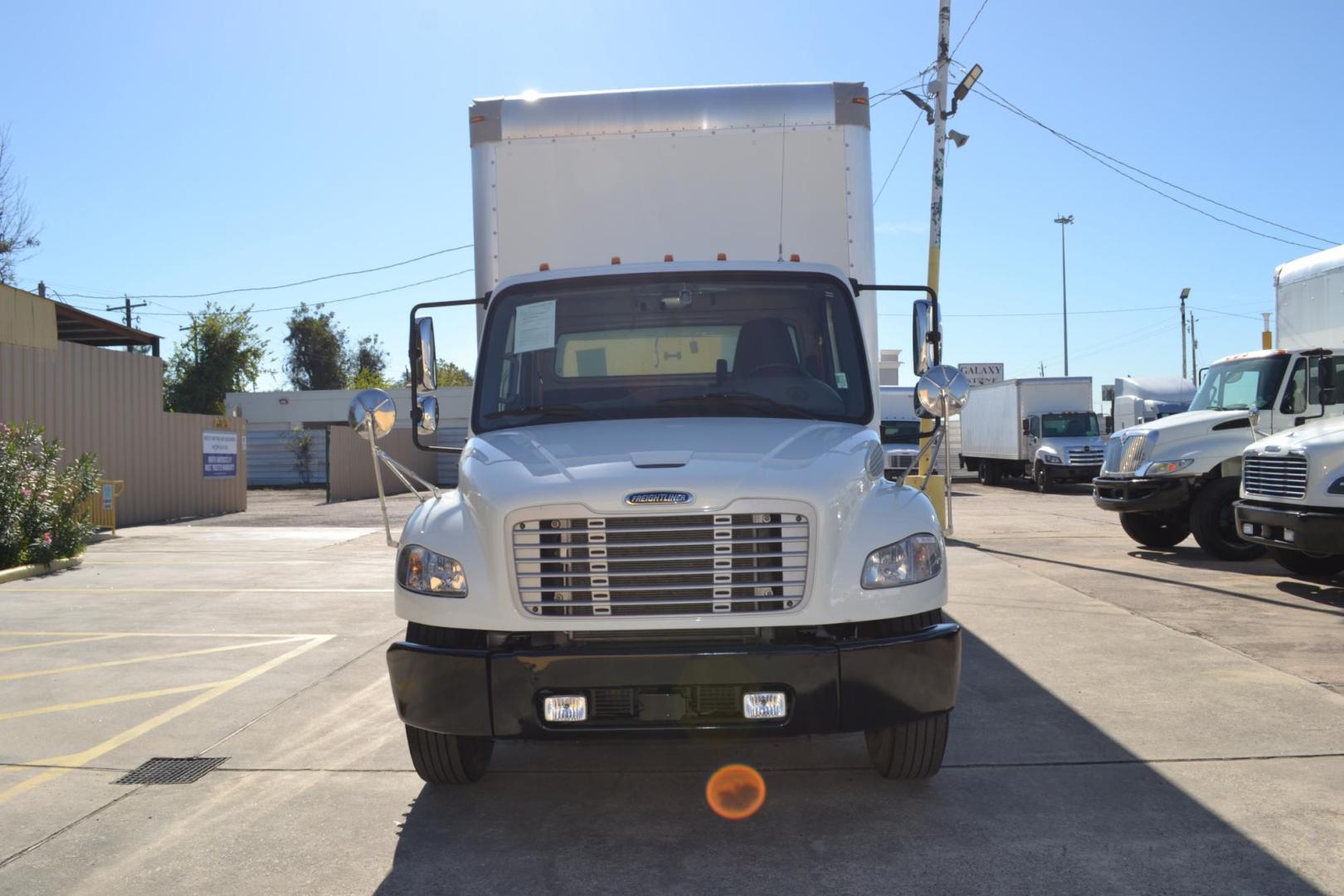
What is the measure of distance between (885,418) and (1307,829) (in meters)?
21.8

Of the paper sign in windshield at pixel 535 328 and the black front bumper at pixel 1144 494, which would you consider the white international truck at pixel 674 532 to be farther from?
the black front bumper at pixel 1144 494

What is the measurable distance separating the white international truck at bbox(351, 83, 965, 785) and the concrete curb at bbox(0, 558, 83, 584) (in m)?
8.66

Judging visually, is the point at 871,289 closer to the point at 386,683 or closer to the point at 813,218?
the point at 813,218

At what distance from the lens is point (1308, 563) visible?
404 inches

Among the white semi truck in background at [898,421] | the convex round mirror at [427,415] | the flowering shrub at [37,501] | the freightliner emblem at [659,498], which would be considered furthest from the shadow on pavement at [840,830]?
the white semi truck in background at [898,421]

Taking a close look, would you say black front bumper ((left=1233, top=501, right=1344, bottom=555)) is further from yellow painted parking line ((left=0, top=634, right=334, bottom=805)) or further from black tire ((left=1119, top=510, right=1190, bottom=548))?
yellow painted parking line ((left=0, top=634, right=334, bottom=805))

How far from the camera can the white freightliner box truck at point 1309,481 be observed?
9016mm

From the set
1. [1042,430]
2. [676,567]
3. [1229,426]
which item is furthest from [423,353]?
[1042,430]

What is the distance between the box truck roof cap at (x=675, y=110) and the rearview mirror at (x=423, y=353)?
63.7 inches

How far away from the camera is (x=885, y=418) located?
84.0ft

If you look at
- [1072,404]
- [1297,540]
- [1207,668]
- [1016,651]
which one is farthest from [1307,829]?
[1072,404]

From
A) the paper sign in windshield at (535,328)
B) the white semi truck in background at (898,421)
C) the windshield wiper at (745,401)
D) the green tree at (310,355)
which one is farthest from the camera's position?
the green tree at (310,355)

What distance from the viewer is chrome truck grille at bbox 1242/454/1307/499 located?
934 centimetres

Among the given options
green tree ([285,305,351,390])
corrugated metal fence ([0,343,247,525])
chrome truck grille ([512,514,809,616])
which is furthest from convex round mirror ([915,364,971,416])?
green tree ([285,305,351,390])
